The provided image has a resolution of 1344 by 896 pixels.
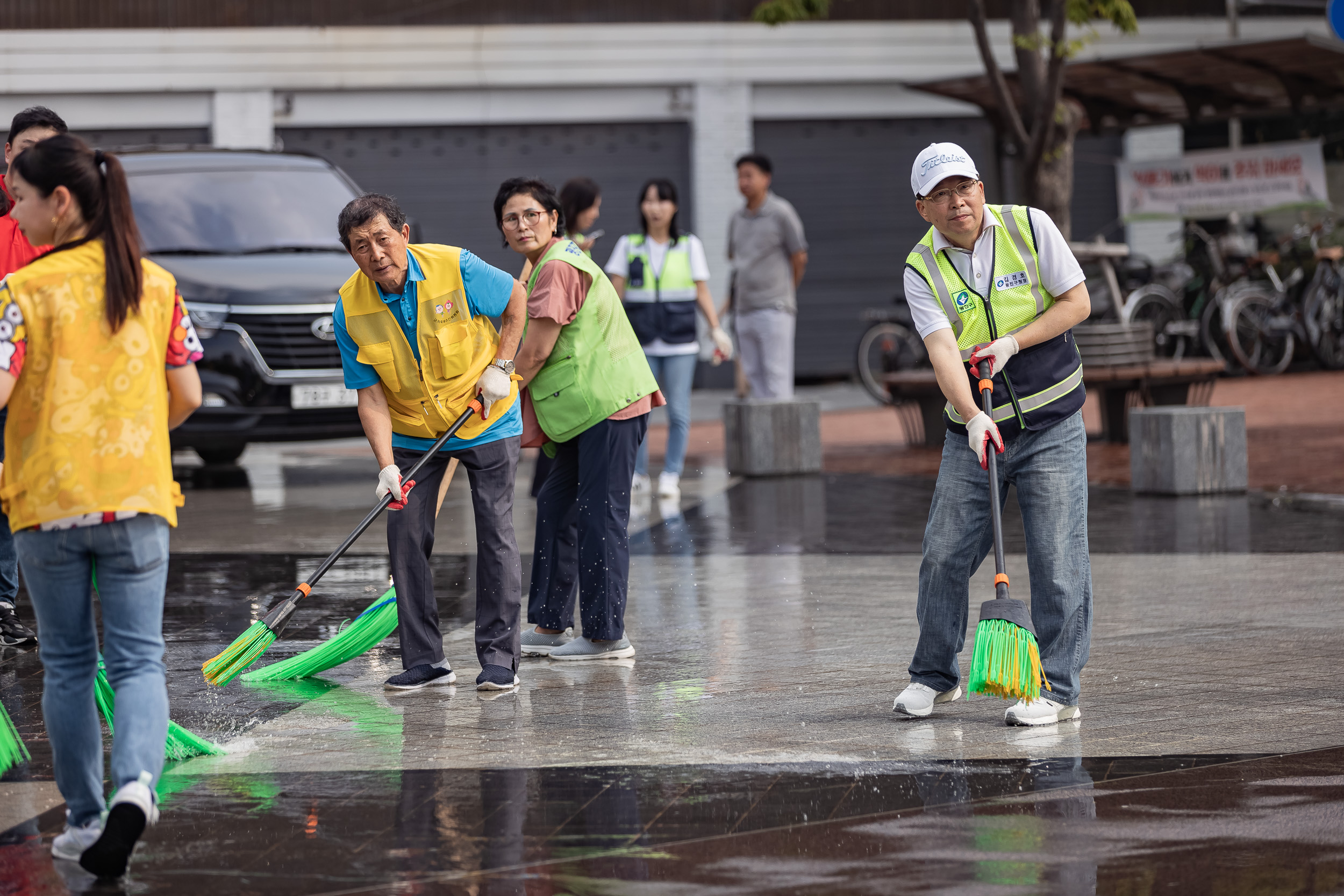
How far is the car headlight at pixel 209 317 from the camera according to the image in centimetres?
1170

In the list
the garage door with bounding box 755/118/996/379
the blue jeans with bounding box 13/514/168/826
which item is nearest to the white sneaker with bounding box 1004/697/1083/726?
the blue jeans with bounding box 13/514/168/826

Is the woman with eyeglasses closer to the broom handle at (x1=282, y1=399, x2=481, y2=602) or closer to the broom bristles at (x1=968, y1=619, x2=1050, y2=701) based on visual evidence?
the broom handle at (x1=282, y1=399, x2=481, y2=602)

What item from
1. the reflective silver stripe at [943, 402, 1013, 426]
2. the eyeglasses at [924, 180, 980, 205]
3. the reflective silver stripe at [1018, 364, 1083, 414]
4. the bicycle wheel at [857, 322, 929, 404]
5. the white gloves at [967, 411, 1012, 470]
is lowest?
the bicycle wheel at [857, 322, 929, 404]

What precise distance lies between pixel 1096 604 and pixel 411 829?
376 cm

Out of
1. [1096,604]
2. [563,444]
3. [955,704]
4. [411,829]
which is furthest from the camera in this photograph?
[1096,604]

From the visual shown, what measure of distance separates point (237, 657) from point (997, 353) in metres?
2.52

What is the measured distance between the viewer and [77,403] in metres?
4.13

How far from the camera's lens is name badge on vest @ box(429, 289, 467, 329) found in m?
6.02

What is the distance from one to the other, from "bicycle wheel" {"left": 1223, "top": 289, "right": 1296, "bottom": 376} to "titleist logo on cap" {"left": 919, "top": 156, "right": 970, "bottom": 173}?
544 inches

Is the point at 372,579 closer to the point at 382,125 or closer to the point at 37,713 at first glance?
the point at 37,713

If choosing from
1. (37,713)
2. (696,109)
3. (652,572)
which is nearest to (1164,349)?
(696,109)

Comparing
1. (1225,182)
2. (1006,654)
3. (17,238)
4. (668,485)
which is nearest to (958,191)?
(1006,654)

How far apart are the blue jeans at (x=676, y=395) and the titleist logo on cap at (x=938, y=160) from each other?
5.96 metres

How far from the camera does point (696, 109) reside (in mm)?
21094
